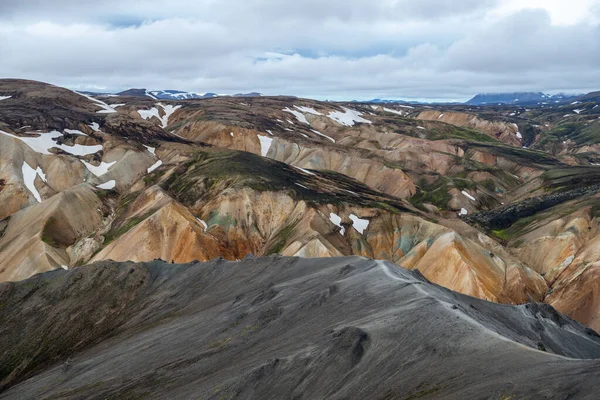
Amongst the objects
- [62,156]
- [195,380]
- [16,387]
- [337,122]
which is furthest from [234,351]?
[337,122]

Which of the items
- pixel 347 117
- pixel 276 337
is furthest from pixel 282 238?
pixel 347 117

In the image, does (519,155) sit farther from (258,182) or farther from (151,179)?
(151,179)

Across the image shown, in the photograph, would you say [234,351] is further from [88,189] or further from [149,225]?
[88,189]

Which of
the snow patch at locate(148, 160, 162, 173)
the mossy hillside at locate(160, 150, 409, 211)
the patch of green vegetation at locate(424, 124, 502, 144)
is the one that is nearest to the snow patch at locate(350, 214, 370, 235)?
the mossy hillside at locate(160, 150, 409, 211)

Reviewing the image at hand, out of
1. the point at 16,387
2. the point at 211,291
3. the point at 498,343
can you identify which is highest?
the point at 498,343

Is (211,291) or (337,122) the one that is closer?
(211,291)

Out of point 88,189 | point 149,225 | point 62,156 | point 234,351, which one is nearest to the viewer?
point 234,351

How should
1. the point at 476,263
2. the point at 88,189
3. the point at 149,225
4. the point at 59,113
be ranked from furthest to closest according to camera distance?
the point at 59,113, the point at 88,189, the point at 149,225, the point at 476,263

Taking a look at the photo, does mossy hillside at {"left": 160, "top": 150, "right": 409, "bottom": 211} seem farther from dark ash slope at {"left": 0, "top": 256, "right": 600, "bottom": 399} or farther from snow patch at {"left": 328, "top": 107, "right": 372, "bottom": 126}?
snow patch at {"left": 328, "top": 107, "right": 372, "bottom": 126}
